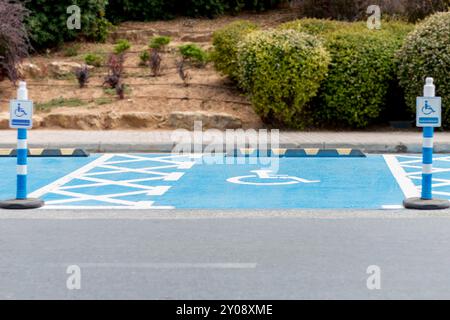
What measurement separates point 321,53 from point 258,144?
2.36 metres

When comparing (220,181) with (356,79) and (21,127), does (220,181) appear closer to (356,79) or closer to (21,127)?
(21,127)

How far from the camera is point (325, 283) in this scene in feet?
22.6

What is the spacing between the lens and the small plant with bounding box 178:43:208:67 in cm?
1964

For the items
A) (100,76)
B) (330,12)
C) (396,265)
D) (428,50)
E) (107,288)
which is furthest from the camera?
(330,12)

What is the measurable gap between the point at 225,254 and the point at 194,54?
12222 mm

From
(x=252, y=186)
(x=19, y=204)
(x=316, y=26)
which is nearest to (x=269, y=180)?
(x=252, y=186)

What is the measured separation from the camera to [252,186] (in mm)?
11922

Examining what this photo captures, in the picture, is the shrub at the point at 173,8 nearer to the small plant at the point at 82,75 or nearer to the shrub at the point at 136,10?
the shrub at the point at 136,10

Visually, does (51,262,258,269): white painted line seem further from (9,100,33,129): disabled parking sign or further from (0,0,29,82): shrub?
(0,0,29,82): shrub

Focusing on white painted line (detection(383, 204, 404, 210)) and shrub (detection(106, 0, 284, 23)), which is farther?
shrub (detection(106, 0, 284, 23))

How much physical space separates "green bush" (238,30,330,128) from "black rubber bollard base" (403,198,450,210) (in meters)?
6.71

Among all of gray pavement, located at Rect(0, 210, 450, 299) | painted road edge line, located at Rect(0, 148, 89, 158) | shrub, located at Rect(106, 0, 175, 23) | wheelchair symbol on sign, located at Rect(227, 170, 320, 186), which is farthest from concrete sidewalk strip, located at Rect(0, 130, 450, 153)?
shrub, located at Rect(106, 0, 175, 23)
